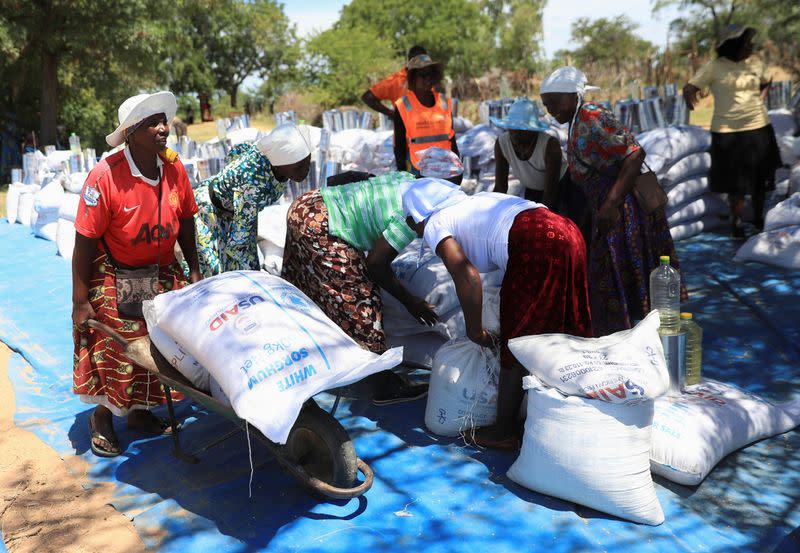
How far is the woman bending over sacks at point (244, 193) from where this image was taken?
3404 mm

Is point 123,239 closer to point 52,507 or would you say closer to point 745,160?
point 52,507

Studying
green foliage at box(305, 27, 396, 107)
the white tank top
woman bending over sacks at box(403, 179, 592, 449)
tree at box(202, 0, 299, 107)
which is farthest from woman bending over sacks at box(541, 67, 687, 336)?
tree at box(202, 0, 299, 107)

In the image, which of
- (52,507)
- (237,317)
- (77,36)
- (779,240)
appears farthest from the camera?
(77,36)

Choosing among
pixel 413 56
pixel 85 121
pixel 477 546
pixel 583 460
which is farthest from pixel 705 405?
pixel 85 121

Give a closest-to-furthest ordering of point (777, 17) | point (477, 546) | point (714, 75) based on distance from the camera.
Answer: point (477, 546), point (714, 75), point (777, 17)

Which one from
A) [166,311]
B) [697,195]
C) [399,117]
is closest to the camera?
[166,311]

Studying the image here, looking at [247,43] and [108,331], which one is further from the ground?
[247,43]

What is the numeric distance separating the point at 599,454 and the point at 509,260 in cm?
78

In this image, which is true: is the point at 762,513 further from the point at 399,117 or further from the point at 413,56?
the point at 413,56

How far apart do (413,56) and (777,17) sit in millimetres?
21942

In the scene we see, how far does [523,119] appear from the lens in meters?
3.96

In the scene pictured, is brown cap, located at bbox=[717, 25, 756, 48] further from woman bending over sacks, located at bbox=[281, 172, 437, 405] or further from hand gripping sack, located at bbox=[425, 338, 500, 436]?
hand gripping sack, located at bbox=[425, 338, 500, 436]

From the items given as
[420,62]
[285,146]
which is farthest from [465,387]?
[420,62]

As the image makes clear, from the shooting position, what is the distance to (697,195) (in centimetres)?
610
